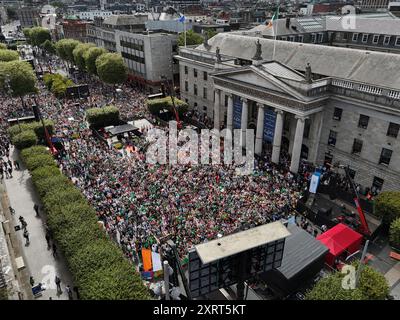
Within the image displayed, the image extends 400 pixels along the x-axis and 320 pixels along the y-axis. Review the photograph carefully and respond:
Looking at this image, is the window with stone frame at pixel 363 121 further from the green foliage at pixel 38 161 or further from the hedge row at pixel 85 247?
the green foliage at pixel 38 161

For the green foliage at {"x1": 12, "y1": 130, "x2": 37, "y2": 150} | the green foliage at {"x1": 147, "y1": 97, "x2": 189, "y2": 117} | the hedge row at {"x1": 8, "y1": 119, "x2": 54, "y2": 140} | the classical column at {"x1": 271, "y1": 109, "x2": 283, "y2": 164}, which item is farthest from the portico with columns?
the green foliage at {"x1": 12, "y1": 130, "x2": 37, "y2": 150}

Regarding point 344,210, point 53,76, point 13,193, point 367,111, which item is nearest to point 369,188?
point 344,210

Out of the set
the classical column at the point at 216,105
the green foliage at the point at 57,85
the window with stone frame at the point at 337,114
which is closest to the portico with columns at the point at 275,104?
the classical column at the point at 216,105

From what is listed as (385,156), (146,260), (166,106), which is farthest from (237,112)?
(146,260)

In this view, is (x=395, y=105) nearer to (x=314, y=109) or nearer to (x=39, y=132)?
(x=314, y=109)

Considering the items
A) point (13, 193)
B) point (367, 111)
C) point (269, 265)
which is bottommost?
point (13, 193)

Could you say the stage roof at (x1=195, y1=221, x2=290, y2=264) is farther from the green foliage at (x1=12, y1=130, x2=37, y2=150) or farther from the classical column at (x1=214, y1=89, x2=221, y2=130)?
the green foliage at (x1=12, y1=130, x2=37, y2=150)
